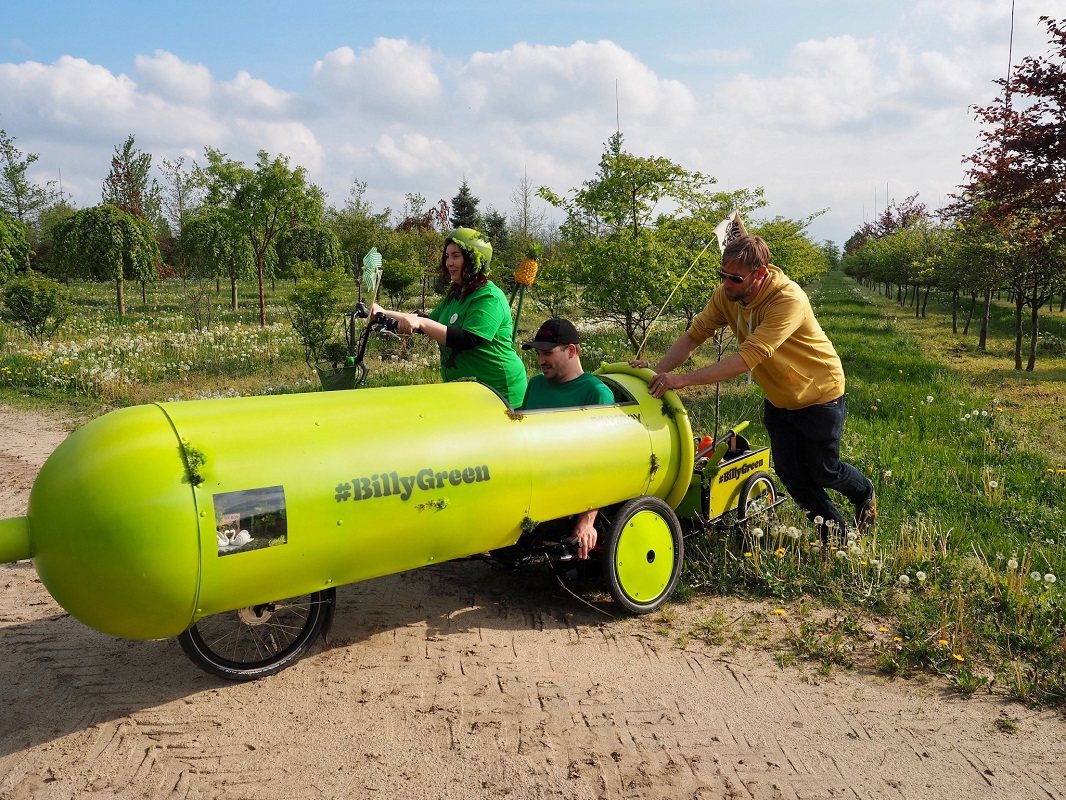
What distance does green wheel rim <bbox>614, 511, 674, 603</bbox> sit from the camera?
14.7 ft

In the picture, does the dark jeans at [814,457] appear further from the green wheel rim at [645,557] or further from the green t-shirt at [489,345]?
the green t-shirt at [489,345]

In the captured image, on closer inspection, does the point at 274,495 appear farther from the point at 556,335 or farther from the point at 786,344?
the point at 786,344

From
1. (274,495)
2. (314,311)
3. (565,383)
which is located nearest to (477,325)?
(565,383)

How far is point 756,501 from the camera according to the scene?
18.3 ft

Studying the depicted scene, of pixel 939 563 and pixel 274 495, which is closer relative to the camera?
pixel 274 495

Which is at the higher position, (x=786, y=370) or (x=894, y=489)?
(x=786, y=370)

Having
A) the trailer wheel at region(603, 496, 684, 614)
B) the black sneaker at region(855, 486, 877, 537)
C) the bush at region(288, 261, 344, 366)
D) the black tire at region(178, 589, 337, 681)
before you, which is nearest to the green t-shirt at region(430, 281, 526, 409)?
the trailer wheel at region(603, 496, 684, 614)

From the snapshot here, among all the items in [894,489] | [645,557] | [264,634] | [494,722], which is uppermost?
[645,557]

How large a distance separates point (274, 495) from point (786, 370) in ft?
10.7

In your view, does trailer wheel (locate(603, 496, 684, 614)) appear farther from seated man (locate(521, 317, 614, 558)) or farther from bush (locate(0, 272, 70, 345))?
bush (locate(0, 272, 70, 345))

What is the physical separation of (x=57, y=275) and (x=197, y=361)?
18.6 metres

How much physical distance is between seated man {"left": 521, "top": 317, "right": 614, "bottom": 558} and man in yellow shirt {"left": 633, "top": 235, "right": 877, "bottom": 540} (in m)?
0.46

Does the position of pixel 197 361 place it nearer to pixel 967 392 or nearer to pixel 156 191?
pixel 967 392

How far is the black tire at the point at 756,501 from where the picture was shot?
17.8 ft
